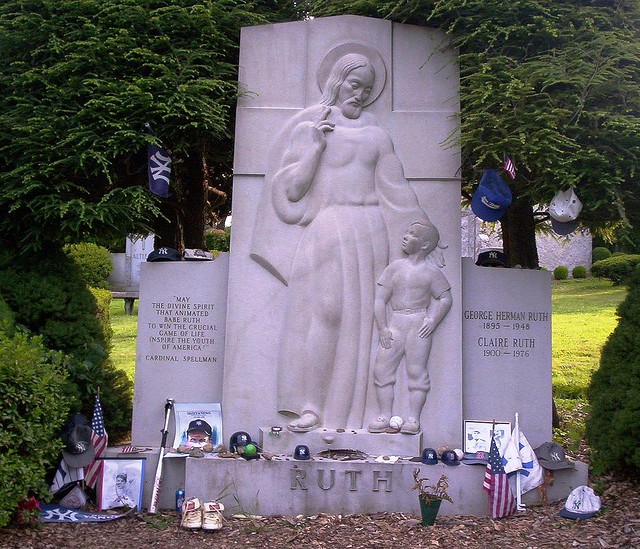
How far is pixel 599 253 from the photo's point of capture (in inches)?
1125

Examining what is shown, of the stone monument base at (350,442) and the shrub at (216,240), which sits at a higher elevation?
the shrub at (216,240)

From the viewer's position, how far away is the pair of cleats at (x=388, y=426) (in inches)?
247

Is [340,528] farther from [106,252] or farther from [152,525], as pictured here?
[106,252]

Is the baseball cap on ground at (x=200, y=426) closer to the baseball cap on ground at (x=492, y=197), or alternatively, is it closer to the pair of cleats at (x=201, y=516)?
the pair of cleats at (x=201, y=516)

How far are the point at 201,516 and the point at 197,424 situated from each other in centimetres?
94

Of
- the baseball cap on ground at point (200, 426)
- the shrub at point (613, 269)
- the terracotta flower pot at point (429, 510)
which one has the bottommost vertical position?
the terracotta flower pot at point (429, 510)

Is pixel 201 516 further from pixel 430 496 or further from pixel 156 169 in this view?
pixel 156 169

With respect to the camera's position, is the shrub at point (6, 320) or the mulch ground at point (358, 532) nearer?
the mulch ground at point (358, 532)

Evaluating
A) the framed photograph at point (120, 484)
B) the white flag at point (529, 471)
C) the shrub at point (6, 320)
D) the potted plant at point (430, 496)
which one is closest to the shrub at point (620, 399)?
the white flag at point (529, 471)

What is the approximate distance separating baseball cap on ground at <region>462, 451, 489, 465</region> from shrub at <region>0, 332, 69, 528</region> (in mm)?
3249

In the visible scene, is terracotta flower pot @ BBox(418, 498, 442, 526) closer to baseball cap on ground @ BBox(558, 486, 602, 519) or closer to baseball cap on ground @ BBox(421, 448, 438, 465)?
baseball cap on ground @ BBox(421, 448, 438, 465)

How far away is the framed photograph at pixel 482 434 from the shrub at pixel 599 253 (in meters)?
23.7

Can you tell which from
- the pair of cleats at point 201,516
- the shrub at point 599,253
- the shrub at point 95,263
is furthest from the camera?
the shrub at point 599,253

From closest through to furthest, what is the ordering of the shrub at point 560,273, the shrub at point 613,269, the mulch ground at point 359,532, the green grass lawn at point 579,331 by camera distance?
the mulch ground at point 359,532 < the green grass lawn at point 579,331 < the shrub at point 613,269 < the shrub at point 560,273
